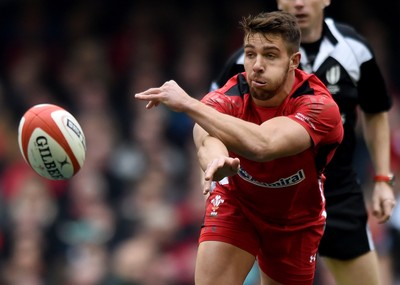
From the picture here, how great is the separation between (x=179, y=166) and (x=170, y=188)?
0.52m

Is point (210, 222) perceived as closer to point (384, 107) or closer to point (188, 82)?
point (384, 107)

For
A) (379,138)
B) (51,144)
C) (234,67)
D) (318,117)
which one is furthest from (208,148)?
(379,138)

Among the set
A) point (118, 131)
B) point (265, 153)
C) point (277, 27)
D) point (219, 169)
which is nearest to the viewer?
point (219, 169)

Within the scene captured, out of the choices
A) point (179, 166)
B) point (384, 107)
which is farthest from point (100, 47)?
point (384, 107)

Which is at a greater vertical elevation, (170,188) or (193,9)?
(193,9)

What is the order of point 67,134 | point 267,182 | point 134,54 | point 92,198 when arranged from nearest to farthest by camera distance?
point 267,182 → point 67,134 → point 92,198 → point 134,54

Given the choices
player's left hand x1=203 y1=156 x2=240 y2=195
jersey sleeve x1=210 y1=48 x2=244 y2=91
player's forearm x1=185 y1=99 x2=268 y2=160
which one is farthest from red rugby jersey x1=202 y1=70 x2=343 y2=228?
jersey sleeve x1=210 y1=48 x2=244 y2=91

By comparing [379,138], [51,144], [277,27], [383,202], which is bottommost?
[383,202]

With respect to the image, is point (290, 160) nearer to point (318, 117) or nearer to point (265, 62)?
point (318, 117)

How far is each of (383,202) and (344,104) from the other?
0.77m

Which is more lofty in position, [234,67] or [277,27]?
[277,27]

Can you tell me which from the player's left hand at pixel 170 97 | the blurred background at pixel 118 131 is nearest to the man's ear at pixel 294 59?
the player's left hand at pixel 170 97

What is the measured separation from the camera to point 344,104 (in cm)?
681

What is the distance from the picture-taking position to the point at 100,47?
13391 millimetres
